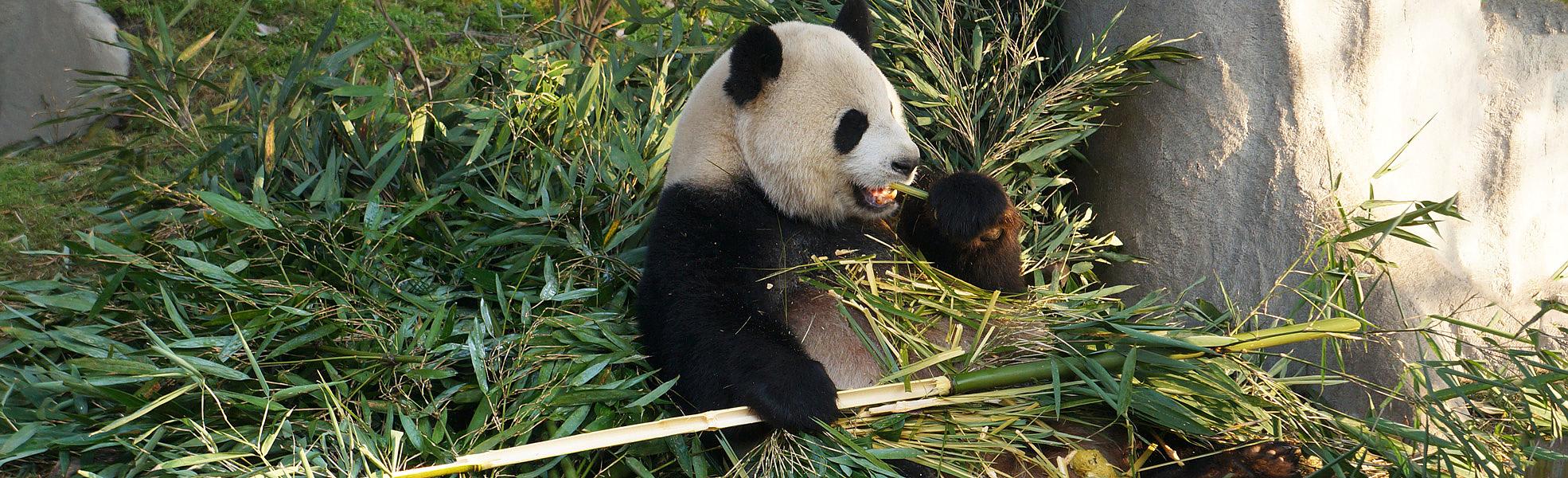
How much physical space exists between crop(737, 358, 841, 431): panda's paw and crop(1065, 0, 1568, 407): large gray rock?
1546 millimetres

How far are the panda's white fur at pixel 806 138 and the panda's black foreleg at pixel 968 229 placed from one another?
0.15 meters

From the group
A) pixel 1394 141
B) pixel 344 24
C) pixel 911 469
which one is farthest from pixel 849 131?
pixel 344 24

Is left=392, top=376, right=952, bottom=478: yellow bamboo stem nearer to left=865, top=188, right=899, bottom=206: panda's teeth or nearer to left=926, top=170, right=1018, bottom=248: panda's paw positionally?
left=926, top=170, right=1018, bottom=248: panda's paw

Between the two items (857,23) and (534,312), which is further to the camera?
(857,23)

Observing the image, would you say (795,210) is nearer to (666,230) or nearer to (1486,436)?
(666,230)

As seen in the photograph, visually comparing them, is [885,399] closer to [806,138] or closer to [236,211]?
[806,138]

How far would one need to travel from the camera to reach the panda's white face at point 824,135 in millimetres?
2723

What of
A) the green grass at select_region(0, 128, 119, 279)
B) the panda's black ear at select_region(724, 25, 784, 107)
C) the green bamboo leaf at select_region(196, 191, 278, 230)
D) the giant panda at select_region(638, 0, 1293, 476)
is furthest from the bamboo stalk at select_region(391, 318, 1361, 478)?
the green grass at select_region(0, 128, 119, 279)

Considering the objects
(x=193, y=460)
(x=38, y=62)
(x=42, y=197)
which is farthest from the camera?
(x=38, y=62)

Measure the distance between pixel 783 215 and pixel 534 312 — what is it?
0.80 meters

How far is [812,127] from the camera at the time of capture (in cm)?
274

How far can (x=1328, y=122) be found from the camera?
119 inches

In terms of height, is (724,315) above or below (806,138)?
below

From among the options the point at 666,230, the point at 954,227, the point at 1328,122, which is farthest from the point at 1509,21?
the point at 666,230
